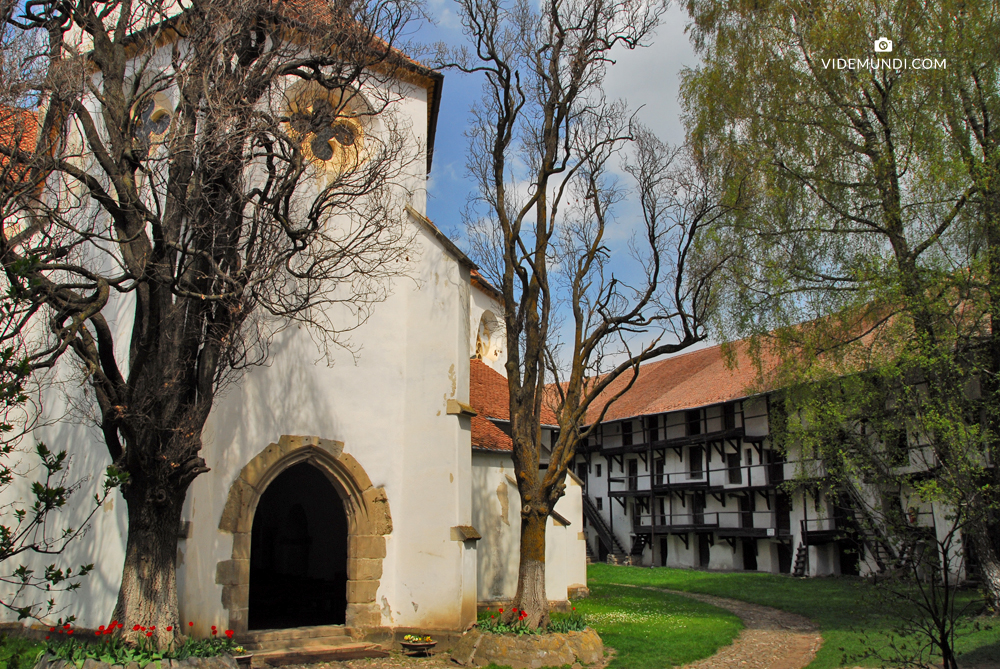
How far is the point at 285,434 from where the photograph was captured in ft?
34.7

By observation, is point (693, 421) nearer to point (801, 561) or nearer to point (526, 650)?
point (801, 561)

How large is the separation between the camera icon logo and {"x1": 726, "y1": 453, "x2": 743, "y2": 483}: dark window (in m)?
19.1

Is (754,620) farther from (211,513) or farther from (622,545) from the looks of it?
(622,545)

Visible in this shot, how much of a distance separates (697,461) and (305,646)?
2454cm

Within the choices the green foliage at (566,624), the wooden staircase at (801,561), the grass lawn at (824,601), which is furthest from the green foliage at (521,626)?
the wooden staircase at (801,561)

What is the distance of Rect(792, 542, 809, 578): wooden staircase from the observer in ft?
84.1

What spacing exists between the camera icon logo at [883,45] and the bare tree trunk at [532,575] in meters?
10.0

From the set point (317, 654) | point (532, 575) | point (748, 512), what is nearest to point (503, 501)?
point (532, 575)

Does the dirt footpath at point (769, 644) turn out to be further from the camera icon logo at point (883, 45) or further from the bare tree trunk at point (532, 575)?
the camera icon logo at point (883, 45)

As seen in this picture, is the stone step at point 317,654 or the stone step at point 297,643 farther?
the stone step at point 297,643

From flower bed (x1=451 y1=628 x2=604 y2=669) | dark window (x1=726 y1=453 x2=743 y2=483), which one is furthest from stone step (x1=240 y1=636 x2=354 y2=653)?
dark window (x1=726 y1=453 x2=743 y2=483)

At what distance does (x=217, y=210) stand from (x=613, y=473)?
102ft

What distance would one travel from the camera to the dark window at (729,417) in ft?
96.4

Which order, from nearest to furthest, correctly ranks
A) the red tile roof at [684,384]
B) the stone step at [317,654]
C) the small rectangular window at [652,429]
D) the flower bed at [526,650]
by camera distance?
the flower bed at [526,650], the stone step at [317,654], the red tile roof at [684,384], the small rectangular window at [652,429]
